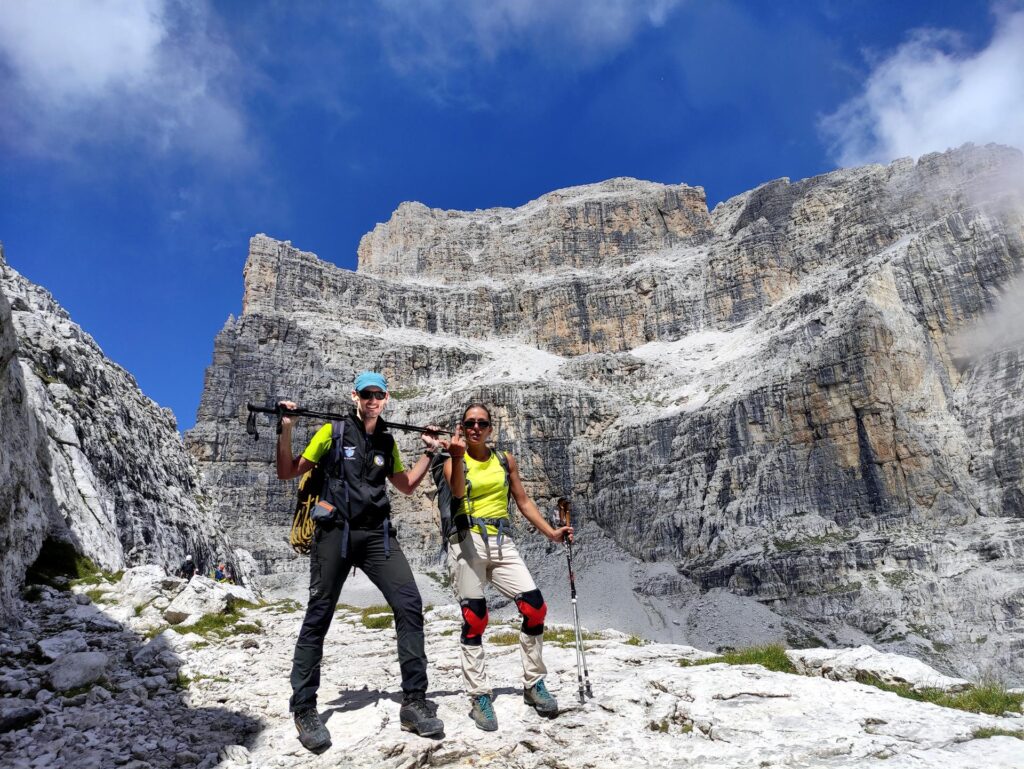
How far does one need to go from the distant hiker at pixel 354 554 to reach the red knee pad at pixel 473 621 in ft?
1.48

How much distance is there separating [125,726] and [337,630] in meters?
8.70

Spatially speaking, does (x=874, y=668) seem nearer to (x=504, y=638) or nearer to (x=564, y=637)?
(x=564, y=637)

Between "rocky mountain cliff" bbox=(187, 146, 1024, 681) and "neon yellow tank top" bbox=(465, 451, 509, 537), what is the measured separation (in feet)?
261

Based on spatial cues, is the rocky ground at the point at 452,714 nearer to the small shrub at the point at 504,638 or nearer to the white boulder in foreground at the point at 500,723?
the white boulder in foreground at the point at 500,723

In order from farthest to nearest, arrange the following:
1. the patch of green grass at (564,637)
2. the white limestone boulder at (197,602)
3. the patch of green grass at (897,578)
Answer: the patch of green grass at (897,578) < the patch of green grass at (564,637) < the white limestone boulder at (197,602)

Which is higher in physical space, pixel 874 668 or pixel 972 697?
pixel 874 668

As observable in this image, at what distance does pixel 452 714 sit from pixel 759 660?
4567 mm

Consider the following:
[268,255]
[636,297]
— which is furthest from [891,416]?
[268,255]

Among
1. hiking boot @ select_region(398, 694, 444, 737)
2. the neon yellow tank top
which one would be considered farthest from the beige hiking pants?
hiking boot @ select_region(398, 694, 444, 737)

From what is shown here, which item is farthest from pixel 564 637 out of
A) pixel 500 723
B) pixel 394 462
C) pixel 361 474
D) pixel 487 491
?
pixel 361 474

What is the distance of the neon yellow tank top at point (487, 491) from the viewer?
6.46 meters

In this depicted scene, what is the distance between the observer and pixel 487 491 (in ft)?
21.5

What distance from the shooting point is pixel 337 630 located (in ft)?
46.5

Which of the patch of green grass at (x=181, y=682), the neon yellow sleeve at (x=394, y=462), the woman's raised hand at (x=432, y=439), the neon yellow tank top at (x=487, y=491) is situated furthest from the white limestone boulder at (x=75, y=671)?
the neon yellow tank top at (x=487, y=491)
